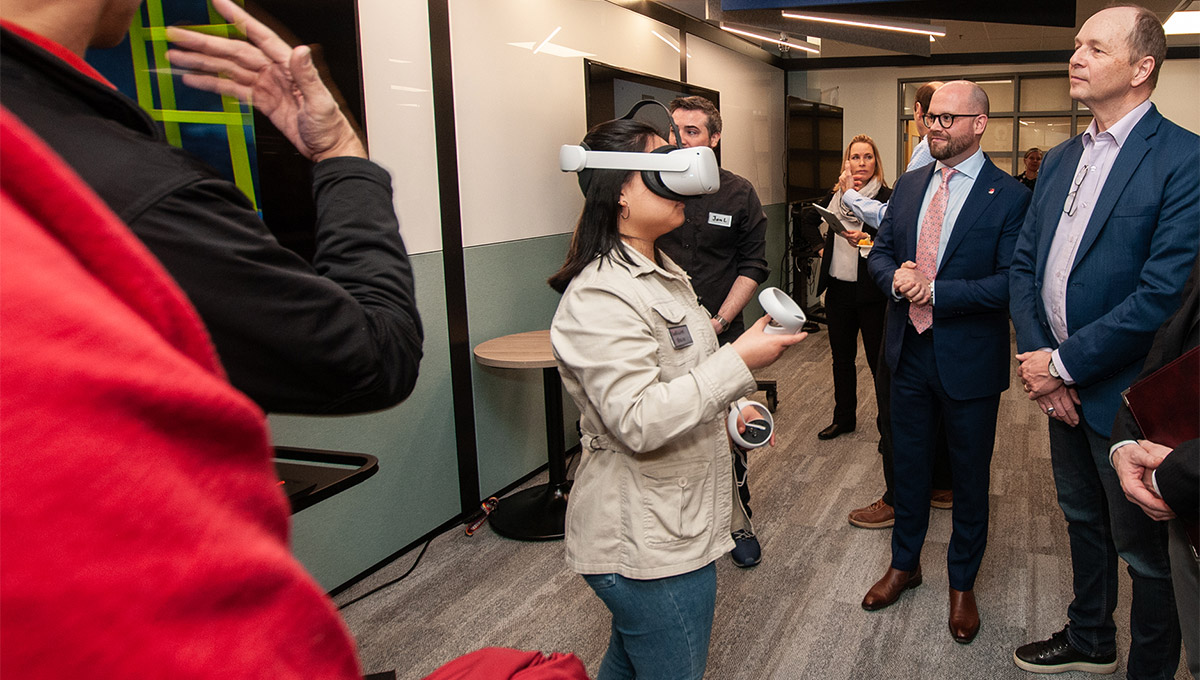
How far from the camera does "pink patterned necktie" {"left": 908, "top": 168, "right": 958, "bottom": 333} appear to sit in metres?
2.59

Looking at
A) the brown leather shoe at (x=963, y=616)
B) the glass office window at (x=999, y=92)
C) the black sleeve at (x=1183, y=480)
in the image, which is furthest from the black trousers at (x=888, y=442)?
the glass office window at (x=999, y=92)

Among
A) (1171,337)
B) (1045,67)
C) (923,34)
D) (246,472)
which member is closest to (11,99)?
(246,472)

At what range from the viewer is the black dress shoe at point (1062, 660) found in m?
2.35

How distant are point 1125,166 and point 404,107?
2489mm

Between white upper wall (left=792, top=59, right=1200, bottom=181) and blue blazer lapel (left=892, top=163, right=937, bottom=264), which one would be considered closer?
blue blazer lapel (left=892, top=163, right=937, bottom=264)

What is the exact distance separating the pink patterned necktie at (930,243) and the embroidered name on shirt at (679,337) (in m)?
1.28

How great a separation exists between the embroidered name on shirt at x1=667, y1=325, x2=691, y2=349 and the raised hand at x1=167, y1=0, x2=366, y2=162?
0.89 m

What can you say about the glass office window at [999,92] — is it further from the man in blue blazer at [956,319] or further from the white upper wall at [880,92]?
the man in blue blazer at [956,319]

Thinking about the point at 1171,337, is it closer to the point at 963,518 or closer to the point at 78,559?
the point at 963,518

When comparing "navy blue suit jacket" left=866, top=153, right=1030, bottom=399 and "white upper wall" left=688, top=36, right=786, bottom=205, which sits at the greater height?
"white upper wall" left=688, top=36, right=786, bottom=205

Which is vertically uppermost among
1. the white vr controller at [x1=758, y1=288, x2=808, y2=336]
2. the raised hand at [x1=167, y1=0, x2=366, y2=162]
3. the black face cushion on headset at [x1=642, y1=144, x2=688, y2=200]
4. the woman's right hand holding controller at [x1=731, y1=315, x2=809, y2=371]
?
the raised hand at [x1=167, y1=0, x2=366, y2=162]

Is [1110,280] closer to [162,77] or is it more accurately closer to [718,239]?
[718,239]

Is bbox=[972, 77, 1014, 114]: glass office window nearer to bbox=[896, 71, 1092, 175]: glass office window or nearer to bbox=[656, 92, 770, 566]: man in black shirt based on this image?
bbox=[896, 71, 1092, 175]: glass office window

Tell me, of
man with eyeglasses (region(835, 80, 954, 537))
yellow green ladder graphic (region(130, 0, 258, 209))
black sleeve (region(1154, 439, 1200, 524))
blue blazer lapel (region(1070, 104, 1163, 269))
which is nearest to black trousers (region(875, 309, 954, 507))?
man with eyeglasses (region(835, 80, 954, 537))
